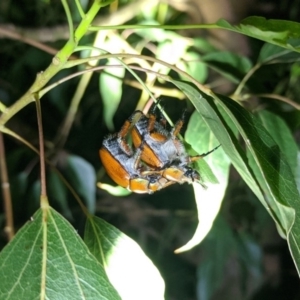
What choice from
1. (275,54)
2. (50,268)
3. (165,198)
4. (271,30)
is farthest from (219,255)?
(271,30)

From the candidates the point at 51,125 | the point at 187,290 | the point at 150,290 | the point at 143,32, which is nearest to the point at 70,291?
the point at 150,290

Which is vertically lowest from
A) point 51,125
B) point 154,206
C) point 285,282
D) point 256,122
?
point 256,122

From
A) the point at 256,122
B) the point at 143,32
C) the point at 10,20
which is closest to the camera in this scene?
the point at 256,122

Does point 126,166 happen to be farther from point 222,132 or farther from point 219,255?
point 219,255

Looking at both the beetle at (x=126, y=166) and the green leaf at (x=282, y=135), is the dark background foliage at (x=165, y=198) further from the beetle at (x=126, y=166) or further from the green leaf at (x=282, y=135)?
the beetle at (x=126, y=166)

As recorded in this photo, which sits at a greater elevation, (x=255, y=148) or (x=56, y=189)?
(x=56, y=189)

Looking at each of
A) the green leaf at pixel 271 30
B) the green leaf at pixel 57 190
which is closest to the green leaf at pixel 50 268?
the green leaf at pixel 271 30

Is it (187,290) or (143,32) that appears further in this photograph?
(187,290)

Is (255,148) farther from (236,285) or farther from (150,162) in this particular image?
(236,285)
